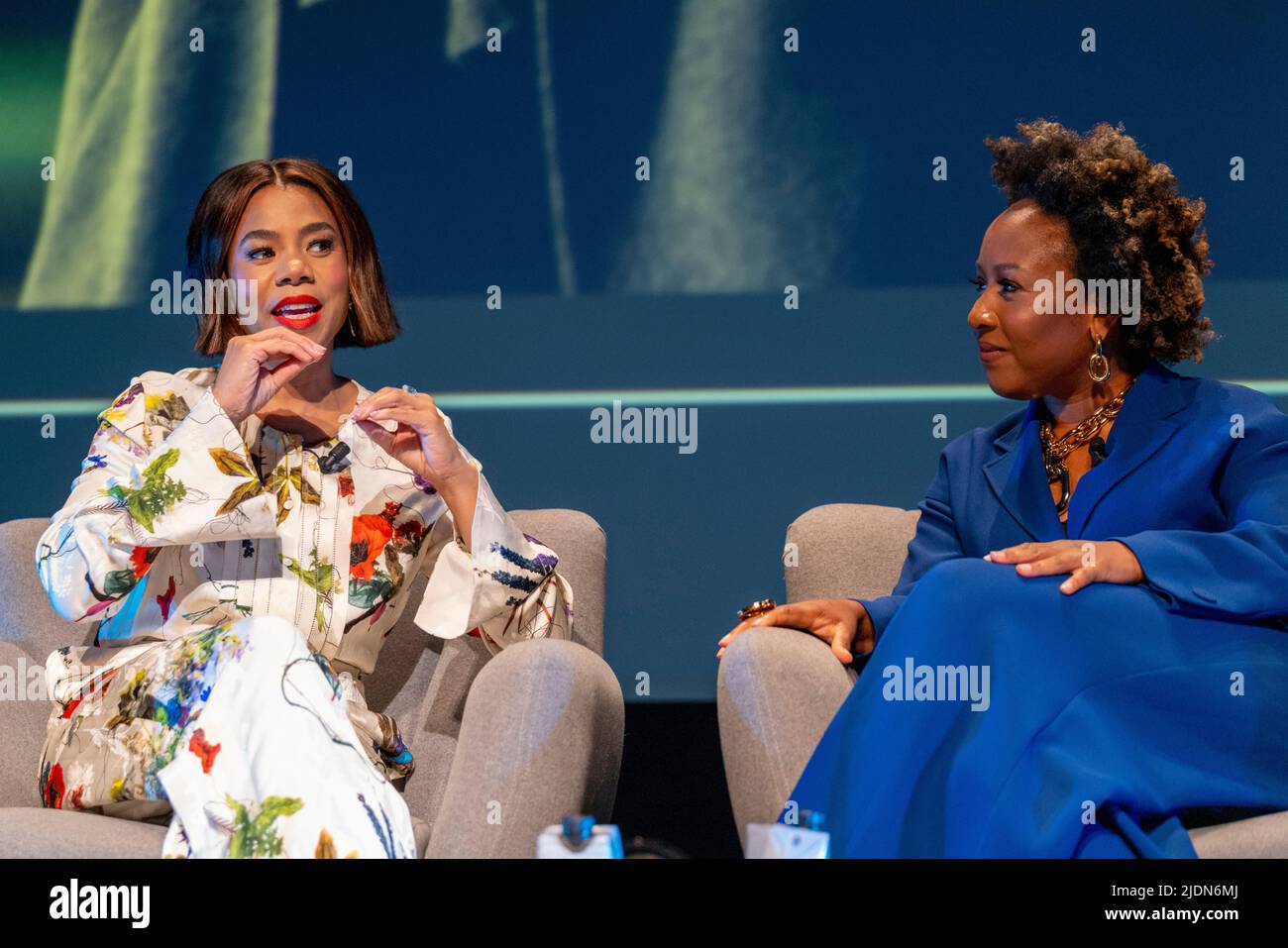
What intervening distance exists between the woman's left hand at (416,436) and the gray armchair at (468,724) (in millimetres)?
282

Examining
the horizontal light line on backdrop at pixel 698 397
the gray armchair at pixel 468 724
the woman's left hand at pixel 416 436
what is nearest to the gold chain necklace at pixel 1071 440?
the gray armchair at pixel 468 724

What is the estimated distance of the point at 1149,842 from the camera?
1.98m

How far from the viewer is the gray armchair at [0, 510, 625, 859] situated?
204 cm

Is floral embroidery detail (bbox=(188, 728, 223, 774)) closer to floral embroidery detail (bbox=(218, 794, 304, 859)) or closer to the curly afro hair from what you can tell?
floral embroidery detail (bbox=(218, 794, 304, 859))

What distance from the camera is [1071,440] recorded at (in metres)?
2.60

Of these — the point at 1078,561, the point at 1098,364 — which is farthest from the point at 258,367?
the point at 1098,364

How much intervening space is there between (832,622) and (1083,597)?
39 centimetres

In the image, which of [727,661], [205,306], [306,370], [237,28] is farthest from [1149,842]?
[237,28]

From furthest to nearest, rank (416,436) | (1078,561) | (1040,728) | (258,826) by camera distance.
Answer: (416,436) → (1078,561) → (1040,728) → (258,826)

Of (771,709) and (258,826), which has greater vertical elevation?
(771,709)

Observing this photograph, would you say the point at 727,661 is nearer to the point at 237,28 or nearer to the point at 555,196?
the point at 555,196

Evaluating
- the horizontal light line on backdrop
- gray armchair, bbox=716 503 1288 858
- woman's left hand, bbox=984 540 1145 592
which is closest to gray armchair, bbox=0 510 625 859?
gray armchair, bbox=716 503 1288 858

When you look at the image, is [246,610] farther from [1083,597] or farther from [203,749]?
[1083,597]

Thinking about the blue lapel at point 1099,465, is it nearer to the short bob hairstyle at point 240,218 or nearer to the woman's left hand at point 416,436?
the woman's left hand at point 416,436
